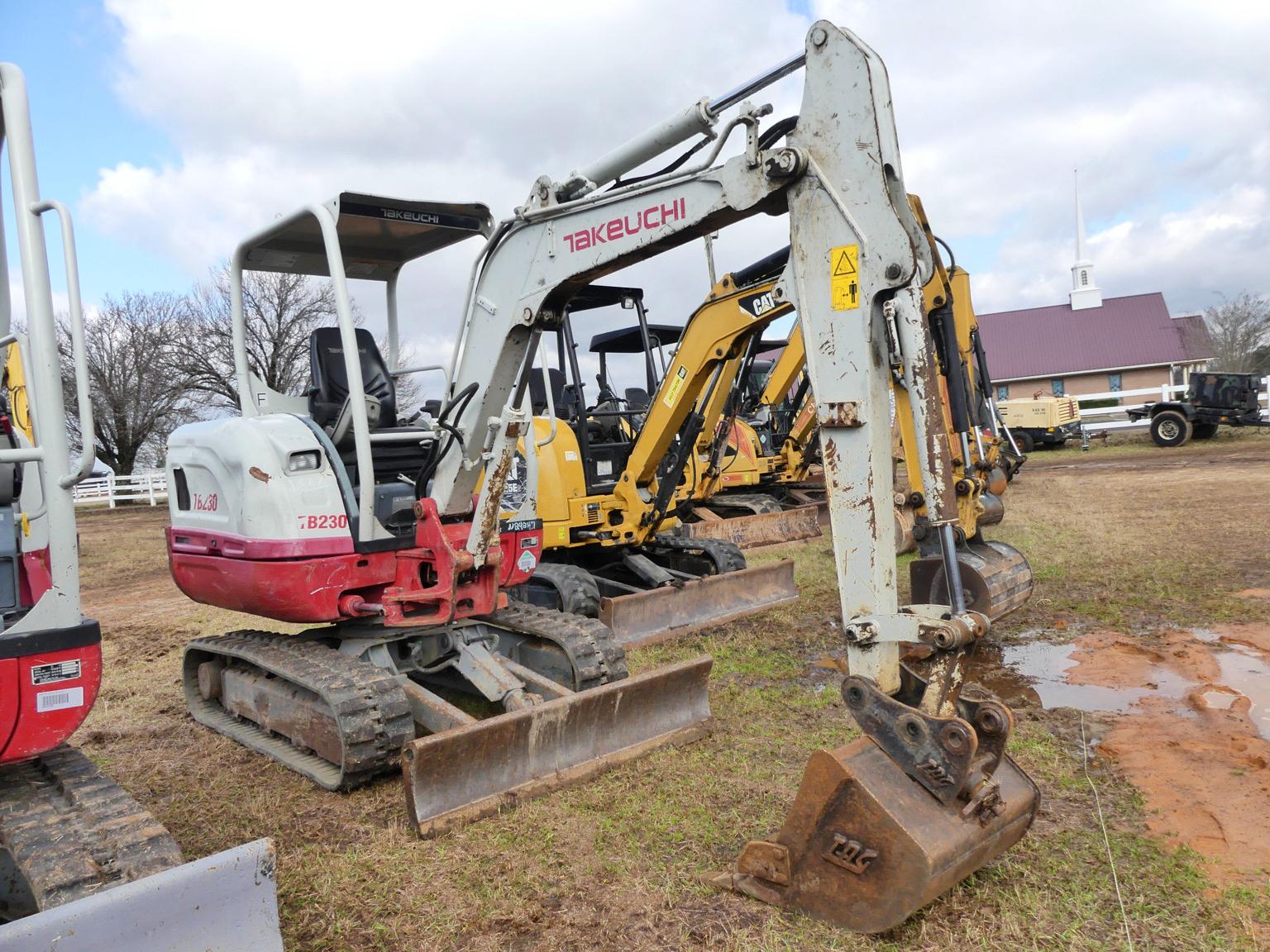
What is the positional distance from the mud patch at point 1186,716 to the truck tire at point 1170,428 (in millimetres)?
19389

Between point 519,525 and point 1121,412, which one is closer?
point 519,525

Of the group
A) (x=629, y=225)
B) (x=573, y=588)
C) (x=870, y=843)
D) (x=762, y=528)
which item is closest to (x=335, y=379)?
(x=629, y=225)

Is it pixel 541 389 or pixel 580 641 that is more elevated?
pixel 541 389

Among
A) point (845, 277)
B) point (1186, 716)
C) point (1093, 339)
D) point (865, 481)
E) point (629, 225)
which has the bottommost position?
point (1186, 716)

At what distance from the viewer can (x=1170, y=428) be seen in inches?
928

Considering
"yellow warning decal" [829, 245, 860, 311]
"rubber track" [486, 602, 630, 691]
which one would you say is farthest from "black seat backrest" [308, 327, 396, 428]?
"yellow warning decal" [829, 245, 860, 311]

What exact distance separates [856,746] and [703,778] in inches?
55.0

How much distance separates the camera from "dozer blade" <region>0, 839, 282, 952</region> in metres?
2.33

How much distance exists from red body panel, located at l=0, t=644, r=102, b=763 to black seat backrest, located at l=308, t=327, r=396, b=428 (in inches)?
111

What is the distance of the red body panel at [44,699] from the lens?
2.77m

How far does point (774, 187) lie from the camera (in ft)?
11.9

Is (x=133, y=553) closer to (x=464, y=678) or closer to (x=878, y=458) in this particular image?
(x=464, y=678)

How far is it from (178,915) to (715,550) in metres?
6.41

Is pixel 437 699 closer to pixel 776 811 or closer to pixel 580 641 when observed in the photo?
pixel 580 641
